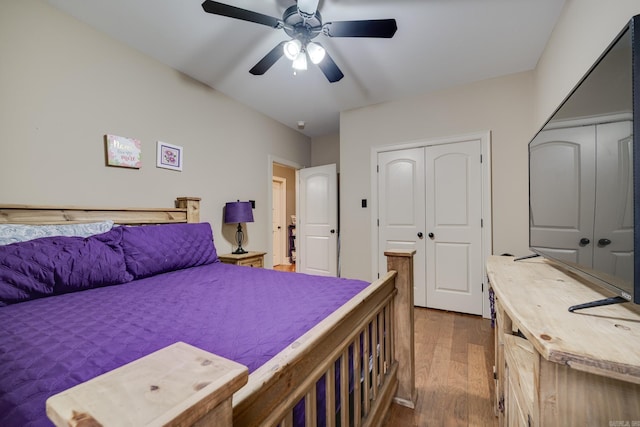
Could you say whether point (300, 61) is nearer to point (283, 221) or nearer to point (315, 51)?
point (315, 51)

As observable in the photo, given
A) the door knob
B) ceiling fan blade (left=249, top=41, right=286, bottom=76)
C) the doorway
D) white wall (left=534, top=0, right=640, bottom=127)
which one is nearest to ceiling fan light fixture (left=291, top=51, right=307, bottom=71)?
ceiling fan blade (left=249, top=41, right=286, bottom=76)

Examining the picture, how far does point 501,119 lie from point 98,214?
3759 millimetres

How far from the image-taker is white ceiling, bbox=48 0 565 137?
185 centimetres

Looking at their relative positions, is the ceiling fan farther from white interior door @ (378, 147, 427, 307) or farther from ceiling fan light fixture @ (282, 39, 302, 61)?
white interior door @ (378, 147, 427, 307)

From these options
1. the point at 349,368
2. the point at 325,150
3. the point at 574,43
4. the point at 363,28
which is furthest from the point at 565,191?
the point at 325,150

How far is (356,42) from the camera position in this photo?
2.20 metres

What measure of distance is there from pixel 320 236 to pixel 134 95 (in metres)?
2.88

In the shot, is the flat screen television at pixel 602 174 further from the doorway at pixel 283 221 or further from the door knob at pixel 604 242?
the doorway at pixel 283 221

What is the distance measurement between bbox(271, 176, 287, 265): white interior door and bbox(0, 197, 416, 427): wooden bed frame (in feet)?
13.5

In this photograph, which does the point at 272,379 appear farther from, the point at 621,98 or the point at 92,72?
the point at 92,72

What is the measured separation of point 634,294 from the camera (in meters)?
0.68

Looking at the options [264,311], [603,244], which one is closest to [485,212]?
[603,244]

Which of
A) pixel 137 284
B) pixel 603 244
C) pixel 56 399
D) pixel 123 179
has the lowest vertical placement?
pixel 137 284

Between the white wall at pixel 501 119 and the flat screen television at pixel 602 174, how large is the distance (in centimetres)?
59
